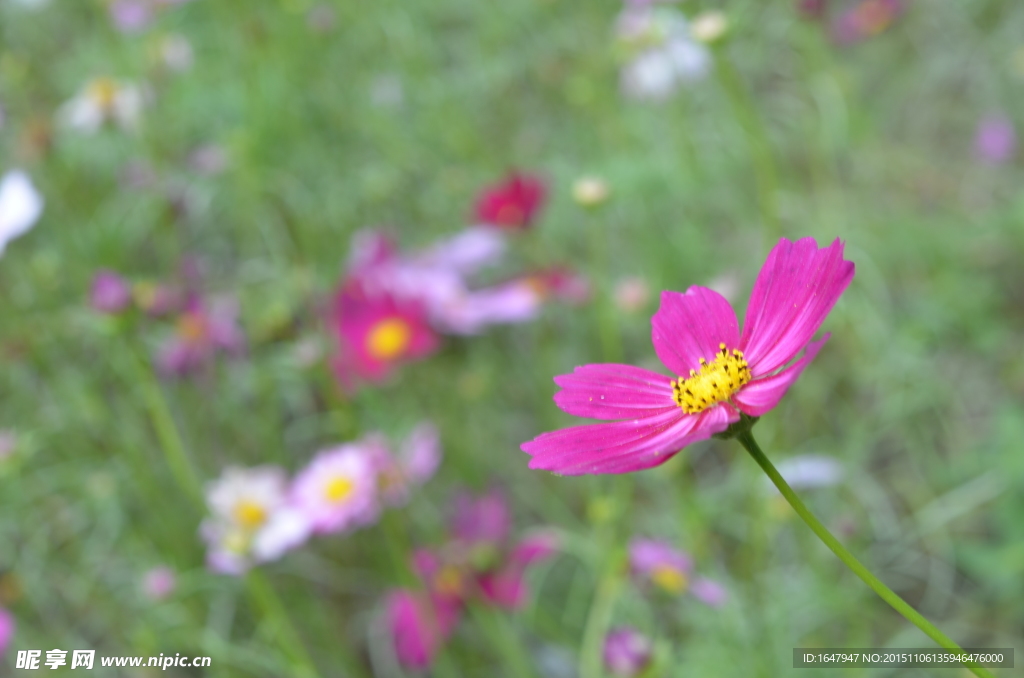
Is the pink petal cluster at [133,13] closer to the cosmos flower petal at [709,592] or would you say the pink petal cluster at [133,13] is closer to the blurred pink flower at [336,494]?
the blurred pink flower at [336,494]

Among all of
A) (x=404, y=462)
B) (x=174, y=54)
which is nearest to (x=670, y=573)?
(x=404, y=462)

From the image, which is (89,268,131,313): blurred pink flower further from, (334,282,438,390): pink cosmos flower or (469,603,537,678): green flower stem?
(469,603,537,678): green flower stem

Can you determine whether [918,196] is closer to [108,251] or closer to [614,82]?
[614,82]

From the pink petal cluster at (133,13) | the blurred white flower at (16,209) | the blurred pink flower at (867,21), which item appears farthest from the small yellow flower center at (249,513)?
the blurred pink flower at (867,21)

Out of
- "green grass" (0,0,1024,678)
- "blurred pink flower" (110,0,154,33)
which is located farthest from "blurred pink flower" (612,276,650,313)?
"blurred pink flower" (110,0,154,33)

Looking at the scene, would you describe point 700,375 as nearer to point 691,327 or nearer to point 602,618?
point 691,327
